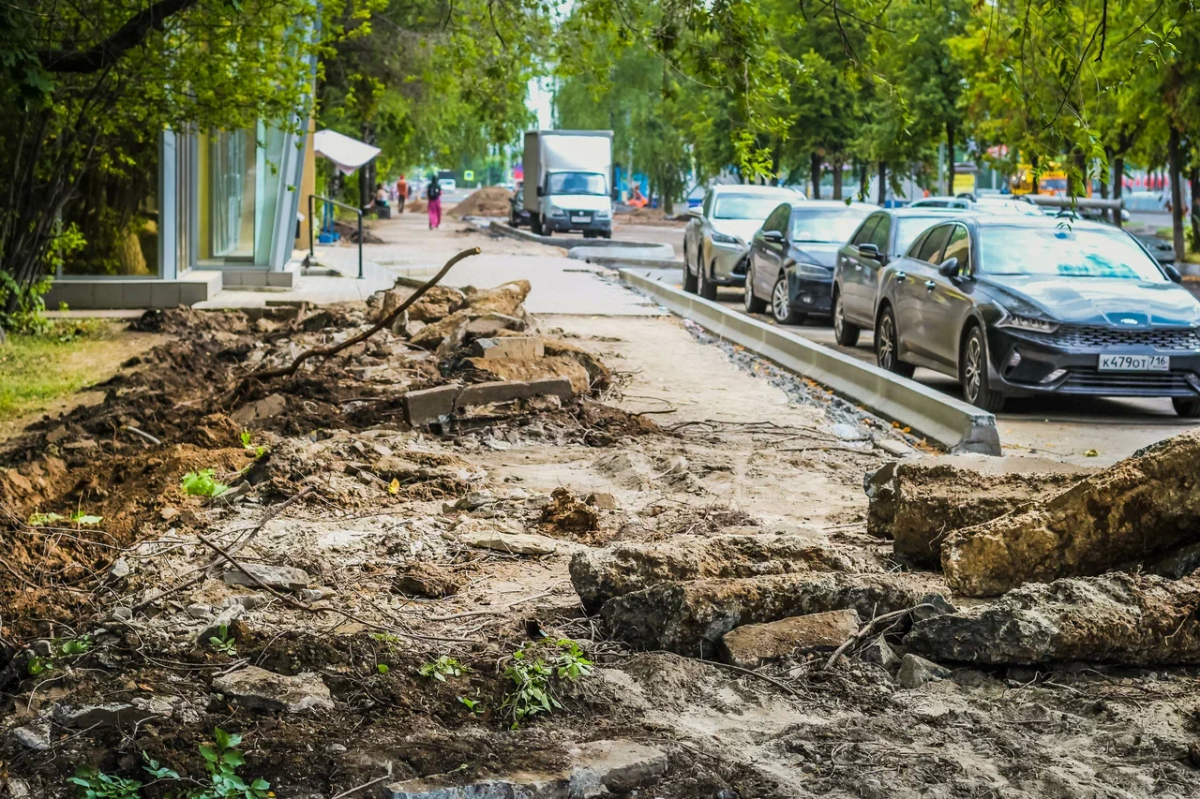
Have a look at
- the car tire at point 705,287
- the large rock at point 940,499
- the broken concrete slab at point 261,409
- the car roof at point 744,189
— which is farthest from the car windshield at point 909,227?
the large rock at point 940,499

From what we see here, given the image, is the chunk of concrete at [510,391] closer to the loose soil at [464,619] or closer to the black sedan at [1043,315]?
the loose soil at [464,619]

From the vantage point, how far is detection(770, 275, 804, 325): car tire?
2020 centimetres

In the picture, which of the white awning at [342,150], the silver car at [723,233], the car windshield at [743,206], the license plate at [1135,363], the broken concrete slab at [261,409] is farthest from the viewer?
the white awning at [342,150]

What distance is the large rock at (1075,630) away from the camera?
5125mm

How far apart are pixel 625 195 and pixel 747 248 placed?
9303 cm

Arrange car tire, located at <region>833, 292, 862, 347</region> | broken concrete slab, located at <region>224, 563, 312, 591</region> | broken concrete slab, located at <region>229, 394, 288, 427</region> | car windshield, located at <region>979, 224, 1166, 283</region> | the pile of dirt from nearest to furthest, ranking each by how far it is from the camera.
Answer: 1. broken concrete slab, located at <region>224, 563, 312, 591</region>
2. broken concrete slab, located at <region>229, 394, 288, 427</region>
3. car windshield, located at <region>979, 224, 1166, 283</region>
4. car tire, located at <region>833, 292, 862, 347</region>
5. the pile of dirt

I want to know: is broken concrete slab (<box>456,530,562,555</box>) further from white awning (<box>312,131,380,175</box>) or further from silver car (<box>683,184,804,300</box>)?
white awning (<box>312,131,380,175</box>)

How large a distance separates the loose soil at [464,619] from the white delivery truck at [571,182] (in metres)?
39.1

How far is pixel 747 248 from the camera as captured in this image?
78.4 ft

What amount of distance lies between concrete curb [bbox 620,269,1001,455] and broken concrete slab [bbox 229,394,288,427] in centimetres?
474

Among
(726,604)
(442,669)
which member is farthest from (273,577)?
(726,604)

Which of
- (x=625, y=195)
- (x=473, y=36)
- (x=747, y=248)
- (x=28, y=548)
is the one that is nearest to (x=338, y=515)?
(x=28, y=548)

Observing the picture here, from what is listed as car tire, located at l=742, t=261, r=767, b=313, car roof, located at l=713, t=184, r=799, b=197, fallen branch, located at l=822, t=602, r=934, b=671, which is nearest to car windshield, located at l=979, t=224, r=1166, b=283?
fallen branch, located at l=822, t=602, r=934, b=671

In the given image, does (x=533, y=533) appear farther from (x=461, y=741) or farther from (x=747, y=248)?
(x=747, y=248)
